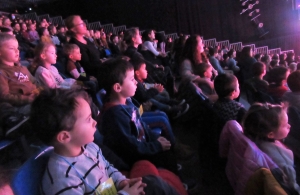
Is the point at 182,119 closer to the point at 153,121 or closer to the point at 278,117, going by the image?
the point at 153,121

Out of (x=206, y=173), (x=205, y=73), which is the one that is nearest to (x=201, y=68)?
(x=205, y=73)

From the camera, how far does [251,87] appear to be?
2.99 metres

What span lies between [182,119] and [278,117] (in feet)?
5.18

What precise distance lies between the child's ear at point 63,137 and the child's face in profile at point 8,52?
4.69 feet

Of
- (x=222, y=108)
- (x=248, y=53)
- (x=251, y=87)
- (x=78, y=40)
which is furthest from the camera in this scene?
(x=248, y=53)

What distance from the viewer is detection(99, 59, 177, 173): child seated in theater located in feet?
5.47

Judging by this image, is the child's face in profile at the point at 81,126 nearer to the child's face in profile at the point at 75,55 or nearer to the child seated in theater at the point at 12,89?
the child seated in theater at the point at 12,89

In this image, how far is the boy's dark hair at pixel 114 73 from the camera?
1806mm

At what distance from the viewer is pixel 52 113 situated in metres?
1.10

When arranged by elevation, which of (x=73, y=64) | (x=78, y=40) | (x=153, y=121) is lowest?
(x=153, y=121)

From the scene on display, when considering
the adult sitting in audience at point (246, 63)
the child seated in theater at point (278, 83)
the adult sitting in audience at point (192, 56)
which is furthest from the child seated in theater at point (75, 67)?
the adult sitting in audience at point (246, 63)

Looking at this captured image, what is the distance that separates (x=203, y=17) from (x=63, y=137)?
11859 mm

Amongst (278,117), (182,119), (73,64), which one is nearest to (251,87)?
(182,119)

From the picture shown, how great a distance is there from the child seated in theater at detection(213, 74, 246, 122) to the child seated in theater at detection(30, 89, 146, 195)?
1094 mm
